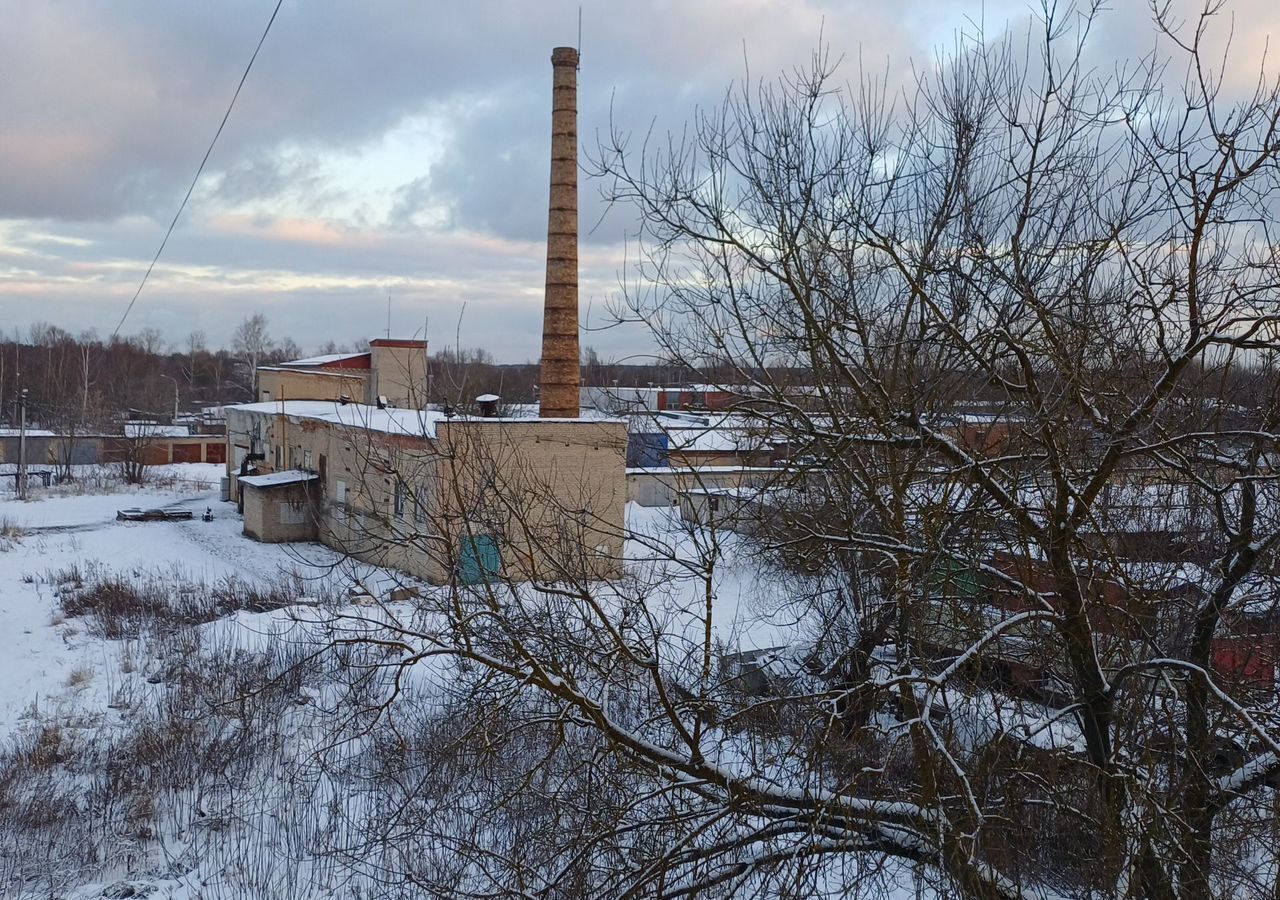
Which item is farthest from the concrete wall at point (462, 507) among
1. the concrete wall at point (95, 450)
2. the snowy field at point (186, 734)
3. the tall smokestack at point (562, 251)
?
the concrete wall at point (95, 450)

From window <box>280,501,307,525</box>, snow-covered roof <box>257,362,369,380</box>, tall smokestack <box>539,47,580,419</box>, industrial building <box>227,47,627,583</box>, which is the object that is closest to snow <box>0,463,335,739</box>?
window <box>280,501,307,525</box>

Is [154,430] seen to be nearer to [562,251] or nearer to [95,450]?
[95,450]

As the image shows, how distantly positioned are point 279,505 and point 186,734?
1708cm

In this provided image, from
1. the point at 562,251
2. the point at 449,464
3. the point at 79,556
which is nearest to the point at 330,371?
the point at 79,556

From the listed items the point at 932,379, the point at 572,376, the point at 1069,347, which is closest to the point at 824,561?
the point at 932,379

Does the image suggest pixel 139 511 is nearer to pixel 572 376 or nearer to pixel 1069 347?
pixel 572 376

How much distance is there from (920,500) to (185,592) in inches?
626

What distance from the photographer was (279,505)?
2664 cm

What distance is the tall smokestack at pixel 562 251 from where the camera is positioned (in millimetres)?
21984

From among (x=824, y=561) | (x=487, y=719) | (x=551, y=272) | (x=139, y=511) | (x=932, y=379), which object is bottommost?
(x=139, y=511)

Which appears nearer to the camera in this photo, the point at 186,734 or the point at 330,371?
the point at 186,734

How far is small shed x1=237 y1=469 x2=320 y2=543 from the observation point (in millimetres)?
26359

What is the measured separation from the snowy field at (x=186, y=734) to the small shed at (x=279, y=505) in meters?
7.32

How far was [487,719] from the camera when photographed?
5.01 metres
